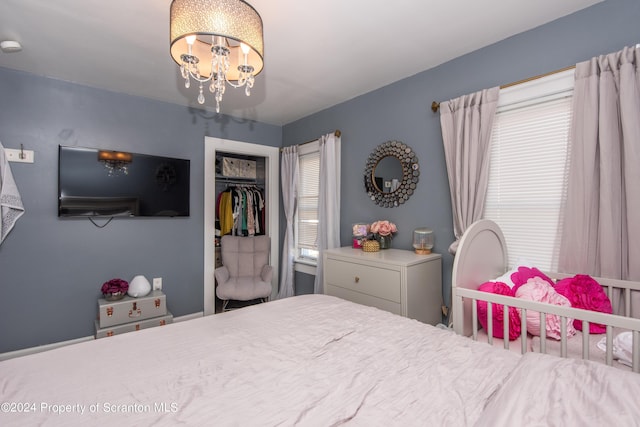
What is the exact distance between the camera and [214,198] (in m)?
3.53

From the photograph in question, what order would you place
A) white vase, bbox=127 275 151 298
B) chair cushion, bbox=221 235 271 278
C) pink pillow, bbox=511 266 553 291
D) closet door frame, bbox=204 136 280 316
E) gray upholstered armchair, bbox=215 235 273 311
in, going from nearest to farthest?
pink pillow, bbox=511 266 553 291, white vase, bbox=127 275 151 298, gray upholstered armchair, bbox=215 235 273 311, closet door frame, bbox=204 136 280 316, chair cushion, bbox=221 235 271 278

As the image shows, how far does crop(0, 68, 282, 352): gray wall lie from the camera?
250 cm

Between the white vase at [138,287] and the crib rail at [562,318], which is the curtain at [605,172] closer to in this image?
the crib rail at [562,318]

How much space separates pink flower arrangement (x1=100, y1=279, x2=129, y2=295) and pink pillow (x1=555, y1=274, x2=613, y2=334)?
131 inches

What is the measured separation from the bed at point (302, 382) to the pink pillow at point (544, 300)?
44cm

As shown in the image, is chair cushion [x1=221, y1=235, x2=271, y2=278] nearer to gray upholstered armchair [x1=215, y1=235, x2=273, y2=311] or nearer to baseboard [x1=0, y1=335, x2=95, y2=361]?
gray upholstered armchair [x1=215, y1=235, x2=273, y2=311]

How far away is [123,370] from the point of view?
102cm

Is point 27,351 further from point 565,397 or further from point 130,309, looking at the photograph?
point 565,397

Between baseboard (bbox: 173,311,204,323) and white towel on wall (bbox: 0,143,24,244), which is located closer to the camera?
white towel on wall (bbox: 0,143,24,244)

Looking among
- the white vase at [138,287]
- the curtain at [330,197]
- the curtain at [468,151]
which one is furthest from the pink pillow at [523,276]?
the white vase at [138,287]

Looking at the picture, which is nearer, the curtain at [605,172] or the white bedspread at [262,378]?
the white bedspread at [262,378]

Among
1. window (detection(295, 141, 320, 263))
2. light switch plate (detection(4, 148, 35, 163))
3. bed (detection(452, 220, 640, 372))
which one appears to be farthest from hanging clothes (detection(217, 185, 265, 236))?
bed (detection(452, 220, 640, 372))

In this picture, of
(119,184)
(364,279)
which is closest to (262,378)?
(364,279)

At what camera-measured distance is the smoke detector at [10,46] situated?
79.4 inches
